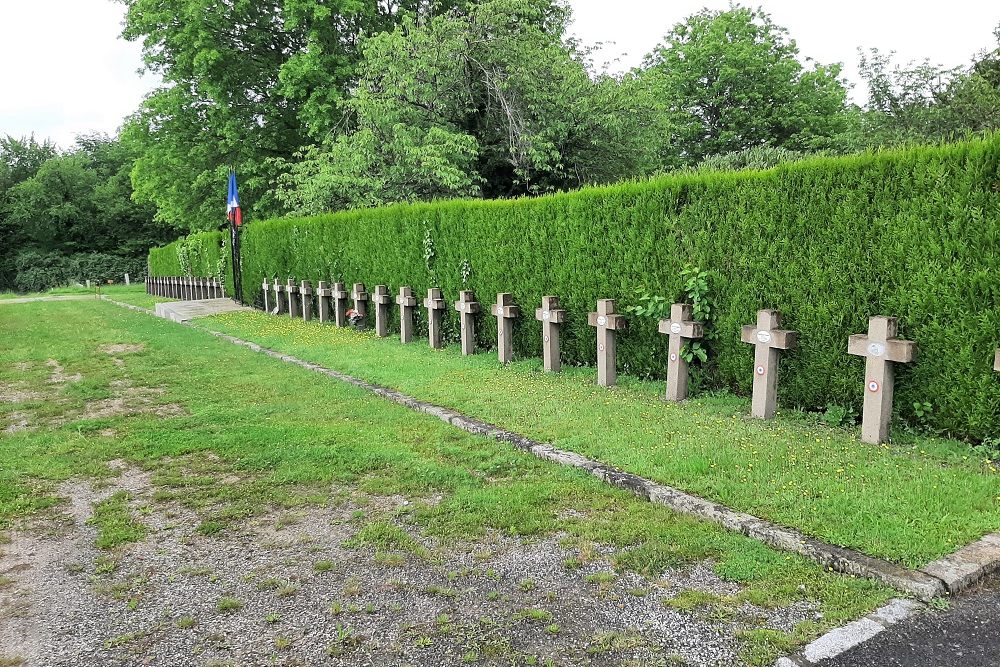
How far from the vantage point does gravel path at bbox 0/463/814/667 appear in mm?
2566

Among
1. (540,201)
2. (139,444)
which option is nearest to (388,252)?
(540,201)

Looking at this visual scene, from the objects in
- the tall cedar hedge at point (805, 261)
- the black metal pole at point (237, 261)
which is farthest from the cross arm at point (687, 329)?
the black metal pole at point (237, 261)

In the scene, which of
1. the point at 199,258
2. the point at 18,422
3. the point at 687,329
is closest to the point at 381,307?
the point at 18,422

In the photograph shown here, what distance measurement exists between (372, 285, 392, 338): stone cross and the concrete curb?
31.3 ft

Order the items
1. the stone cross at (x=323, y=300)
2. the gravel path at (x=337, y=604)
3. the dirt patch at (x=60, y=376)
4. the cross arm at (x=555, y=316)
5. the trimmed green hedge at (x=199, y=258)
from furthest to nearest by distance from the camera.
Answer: the trimmed green hedge at (x=199, y=258) → the stone cross at (x=323, y=300) → the dirt patch at (x=60, y=376) → the cross arm at (x=555, y=316) → the gravel path at (x=337, y=604)

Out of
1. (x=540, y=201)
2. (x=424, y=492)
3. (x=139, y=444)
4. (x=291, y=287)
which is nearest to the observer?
(x=424, y=492)

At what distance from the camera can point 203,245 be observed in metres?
23.8

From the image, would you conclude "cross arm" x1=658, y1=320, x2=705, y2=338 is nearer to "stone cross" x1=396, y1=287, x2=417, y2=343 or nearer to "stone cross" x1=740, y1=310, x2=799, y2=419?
"stone cross" x1=740, y1=310, x2=799, y2=419

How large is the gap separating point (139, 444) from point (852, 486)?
505 cm

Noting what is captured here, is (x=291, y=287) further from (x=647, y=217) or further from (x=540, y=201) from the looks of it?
(x=647, y=217)

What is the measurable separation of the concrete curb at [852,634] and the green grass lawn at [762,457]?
0.32m

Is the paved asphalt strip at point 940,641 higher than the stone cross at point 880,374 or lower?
lower

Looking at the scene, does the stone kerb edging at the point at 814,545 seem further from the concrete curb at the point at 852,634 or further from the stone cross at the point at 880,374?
the stone cross at the point at 880,374

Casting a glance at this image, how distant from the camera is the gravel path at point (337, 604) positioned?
8.42 ft
